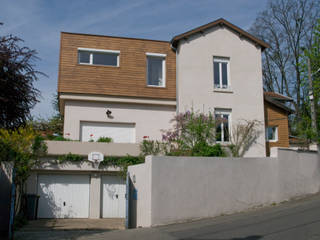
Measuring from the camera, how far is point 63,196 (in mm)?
17172

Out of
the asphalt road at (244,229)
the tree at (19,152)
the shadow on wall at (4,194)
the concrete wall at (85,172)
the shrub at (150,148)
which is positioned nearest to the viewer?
the asphalt road at (244,229)

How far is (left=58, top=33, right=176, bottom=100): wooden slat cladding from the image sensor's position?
728 inches

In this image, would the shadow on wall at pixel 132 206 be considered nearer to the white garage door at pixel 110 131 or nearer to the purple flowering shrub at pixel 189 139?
the purple flowering shrub at pixel 189 139

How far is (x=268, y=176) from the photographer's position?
1503cm

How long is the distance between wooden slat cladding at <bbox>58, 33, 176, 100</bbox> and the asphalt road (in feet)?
26.3

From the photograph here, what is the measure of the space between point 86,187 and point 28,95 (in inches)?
255

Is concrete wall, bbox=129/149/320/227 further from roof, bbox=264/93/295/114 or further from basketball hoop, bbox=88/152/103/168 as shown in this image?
roof, bbox=264/93/295/114

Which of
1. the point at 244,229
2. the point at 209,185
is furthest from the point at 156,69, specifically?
the point at 244,229

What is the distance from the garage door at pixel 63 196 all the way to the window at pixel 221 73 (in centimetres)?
833

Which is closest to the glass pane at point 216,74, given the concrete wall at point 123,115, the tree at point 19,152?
the concrete wall at point 123,115

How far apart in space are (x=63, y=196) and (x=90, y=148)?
2.57m

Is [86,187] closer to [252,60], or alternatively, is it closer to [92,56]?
[92,56]

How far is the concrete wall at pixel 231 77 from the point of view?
18906mm

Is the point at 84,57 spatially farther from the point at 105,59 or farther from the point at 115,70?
the point at 115,70
